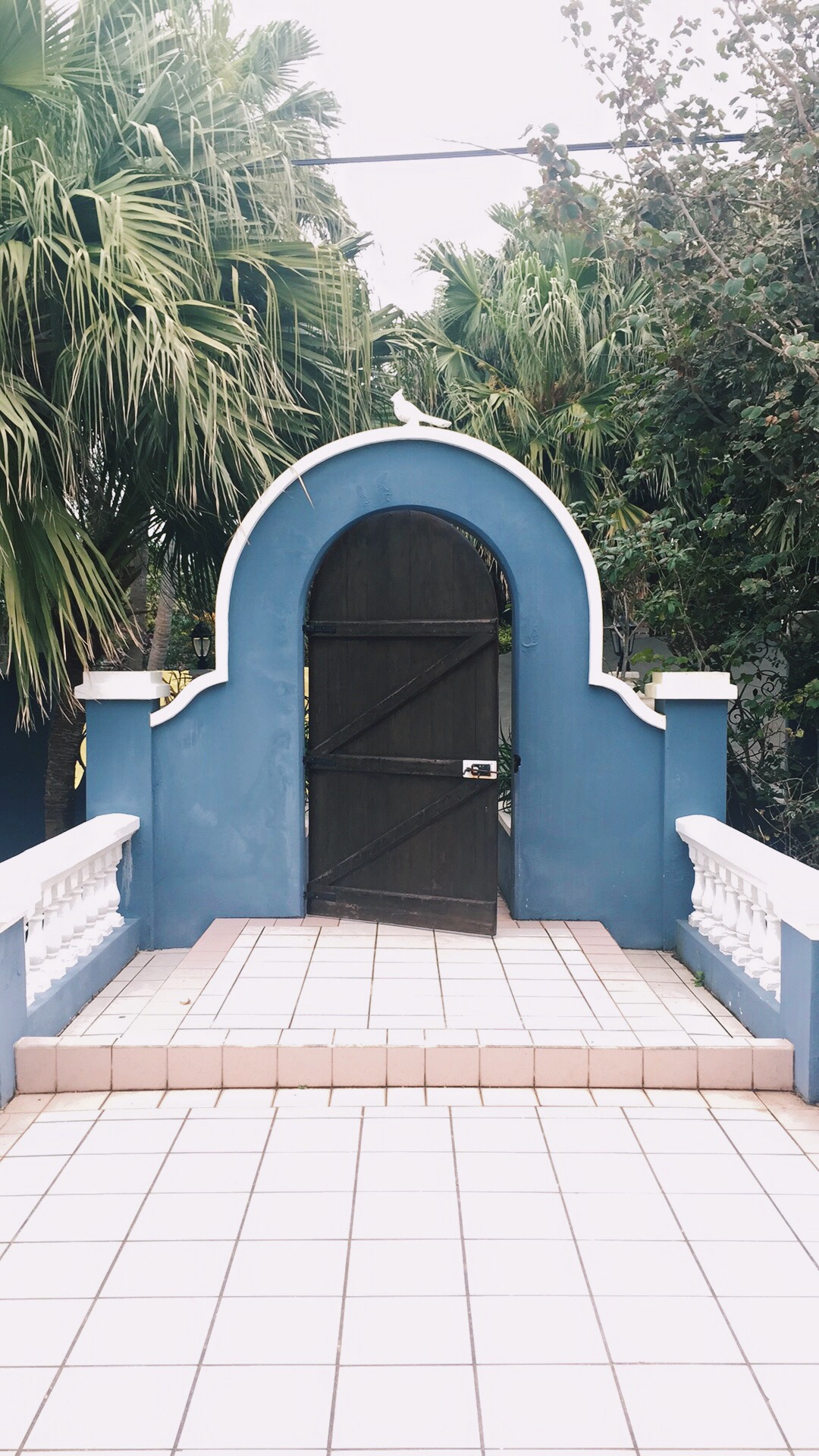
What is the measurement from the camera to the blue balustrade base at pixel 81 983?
4.46 metres

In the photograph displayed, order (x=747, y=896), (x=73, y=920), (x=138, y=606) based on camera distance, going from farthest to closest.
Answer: (x=138, y=606), (x=73, y=920), (x=747, y=896)

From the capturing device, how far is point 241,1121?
3.98m

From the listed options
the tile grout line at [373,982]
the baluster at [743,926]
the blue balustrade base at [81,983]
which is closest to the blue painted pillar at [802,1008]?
the baluster at [743,926]

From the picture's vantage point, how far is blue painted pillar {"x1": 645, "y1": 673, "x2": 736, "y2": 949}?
6.00 meters

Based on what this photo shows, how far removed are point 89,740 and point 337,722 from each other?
136 centimetres

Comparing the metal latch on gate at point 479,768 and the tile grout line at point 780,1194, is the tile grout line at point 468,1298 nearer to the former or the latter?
the tile grout line at point 780,1194

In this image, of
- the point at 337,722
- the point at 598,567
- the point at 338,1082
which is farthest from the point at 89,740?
the point at 598,567

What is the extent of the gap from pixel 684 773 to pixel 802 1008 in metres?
2.03

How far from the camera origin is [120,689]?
19.6 ft

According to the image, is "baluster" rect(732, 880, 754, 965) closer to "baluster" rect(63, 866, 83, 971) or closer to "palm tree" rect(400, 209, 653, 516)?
"baluster" rect(63, 866, 83, 971)

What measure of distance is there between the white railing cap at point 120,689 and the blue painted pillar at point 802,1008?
348cm

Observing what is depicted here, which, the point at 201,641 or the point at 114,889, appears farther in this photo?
the point at 201,641

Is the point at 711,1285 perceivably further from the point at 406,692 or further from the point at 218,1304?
the point at 406,692

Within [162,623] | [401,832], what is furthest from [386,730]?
[162,623]
